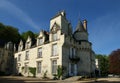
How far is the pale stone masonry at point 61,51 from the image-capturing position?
32.5m

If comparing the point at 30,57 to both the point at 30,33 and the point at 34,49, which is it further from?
the point at 30,33

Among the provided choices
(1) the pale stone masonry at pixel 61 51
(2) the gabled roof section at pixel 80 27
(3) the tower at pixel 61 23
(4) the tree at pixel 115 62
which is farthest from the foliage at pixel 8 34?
(4) the tree at pixel 115 62

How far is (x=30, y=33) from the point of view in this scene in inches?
2266

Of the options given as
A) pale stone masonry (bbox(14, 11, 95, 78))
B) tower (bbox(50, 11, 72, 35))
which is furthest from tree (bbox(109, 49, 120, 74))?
tower (bbox(50, 11, 72, 35))

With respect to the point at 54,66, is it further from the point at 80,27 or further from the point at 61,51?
the point at 80,27

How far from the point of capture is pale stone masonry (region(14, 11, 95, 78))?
32.5 metres

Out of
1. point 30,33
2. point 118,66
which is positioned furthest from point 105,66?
point 30,33

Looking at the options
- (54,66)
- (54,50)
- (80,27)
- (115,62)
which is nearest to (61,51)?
(54,50)

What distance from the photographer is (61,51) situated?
3161 cm

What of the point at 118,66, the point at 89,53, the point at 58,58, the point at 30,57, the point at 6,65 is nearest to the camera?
the point at 58,58

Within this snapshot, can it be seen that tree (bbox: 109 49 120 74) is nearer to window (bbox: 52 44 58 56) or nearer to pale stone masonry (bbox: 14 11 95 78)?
pale stone masonry (bbox: 14 11 95 78)

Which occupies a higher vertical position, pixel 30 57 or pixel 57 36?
pixel 57 36

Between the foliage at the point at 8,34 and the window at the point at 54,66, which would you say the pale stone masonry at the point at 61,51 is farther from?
the foliage at the point at 8,34

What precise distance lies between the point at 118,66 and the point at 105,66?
23635mm
